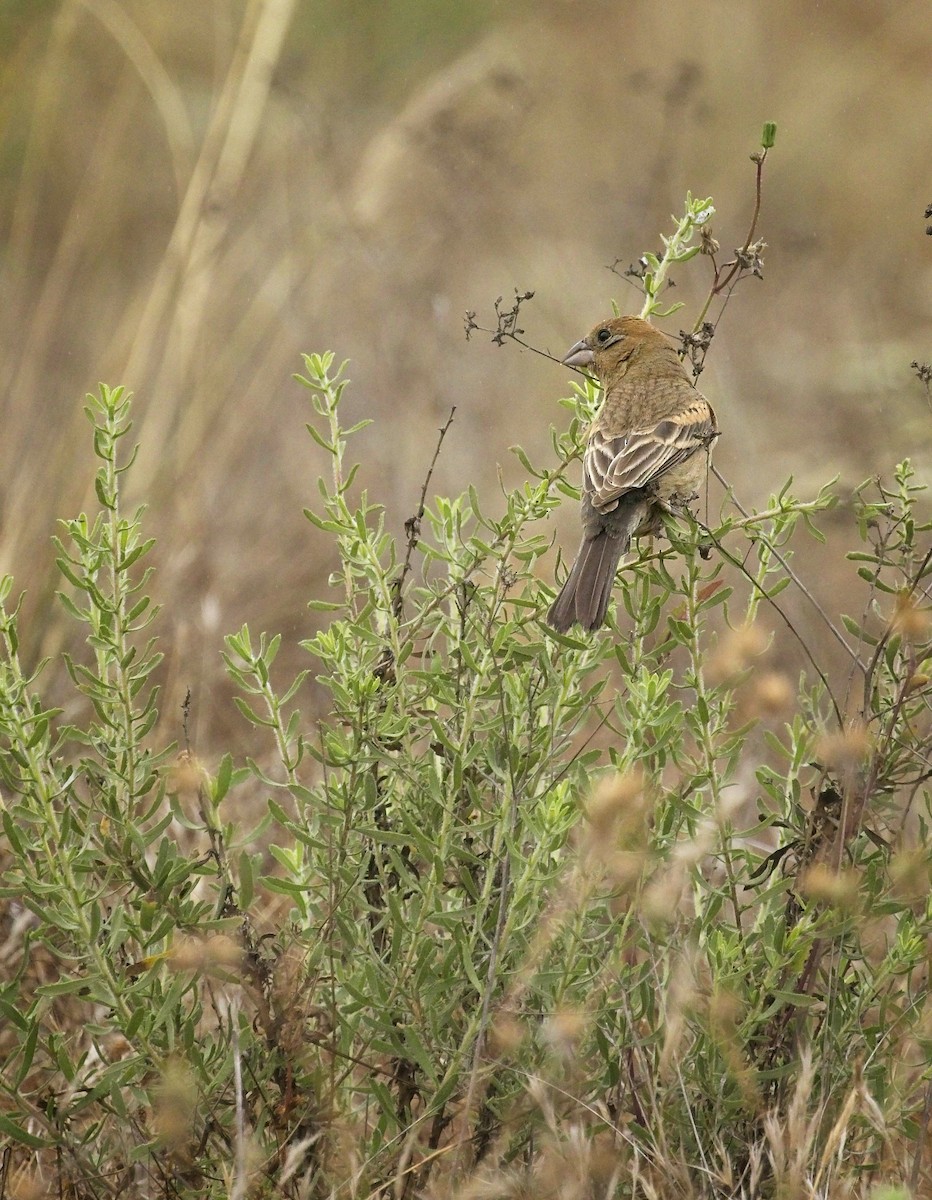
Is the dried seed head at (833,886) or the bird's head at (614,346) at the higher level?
the bird's head at (614,346)

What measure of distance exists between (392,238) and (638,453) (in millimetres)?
4419

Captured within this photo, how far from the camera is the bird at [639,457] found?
117 inches

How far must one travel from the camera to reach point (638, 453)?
322 centimetres

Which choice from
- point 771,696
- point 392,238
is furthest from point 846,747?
point 392,238

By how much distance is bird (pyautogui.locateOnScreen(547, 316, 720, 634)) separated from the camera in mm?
2973

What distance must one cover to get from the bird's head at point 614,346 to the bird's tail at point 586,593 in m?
1.19

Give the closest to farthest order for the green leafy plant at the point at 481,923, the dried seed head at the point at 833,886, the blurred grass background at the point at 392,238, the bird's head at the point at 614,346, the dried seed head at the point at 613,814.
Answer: the dried seed head at the point at 613,814
the dried seed head at the point at 833,886
the green leafy plant at the point at 481,923
the bird's head at the point at 614,346
the blurred grass background at the point at 392,238

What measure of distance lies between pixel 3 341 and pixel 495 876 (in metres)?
3.77

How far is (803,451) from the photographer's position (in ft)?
20.1

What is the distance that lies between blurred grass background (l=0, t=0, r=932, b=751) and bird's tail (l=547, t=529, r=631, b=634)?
6.19 ft

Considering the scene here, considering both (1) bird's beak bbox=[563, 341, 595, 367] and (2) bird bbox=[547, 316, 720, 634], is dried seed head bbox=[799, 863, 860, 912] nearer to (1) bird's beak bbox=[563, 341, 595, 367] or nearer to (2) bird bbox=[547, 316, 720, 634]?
(2) bird bbox=[547, 316, 720, 634]

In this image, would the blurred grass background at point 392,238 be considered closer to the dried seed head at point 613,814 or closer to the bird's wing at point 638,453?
the bird's wing at point 638,453

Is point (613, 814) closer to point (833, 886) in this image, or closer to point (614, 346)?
point (833, 886)

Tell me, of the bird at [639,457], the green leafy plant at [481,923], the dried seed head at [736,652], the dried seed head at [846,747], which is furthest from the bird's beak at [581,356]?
the dried seed head at [846,747]
